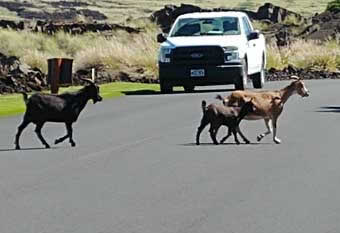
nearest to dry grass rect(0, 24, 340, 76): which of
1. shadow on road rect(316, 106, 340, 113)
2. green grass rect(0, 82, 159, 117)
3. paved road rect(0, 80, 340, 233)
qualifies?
green grass rect(0, 82, 159, 117)

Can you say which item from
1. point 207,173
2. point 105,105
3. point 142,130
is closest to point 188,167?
point 207,173

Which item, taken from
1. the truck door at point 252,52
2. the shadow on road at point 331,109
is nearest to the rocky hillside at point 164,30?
the truck door at point 252,52

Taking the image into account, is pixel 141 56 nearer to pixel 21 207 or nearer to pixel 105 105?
pixel 105 105

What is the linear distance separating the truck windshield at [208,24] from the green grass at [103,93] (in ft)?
7.19

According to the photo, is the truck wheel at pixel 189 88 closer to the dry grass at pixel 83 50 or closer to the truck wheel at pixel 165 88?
the truck wheel at pixel 165 88

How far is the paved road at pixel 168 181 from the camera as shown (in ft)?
36.2

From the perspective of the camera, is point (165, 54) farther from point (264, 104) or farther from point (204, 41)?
point (264, 104)

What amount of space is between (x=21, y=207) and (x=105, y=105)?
583 inches

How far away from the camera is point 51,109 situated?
691 inches

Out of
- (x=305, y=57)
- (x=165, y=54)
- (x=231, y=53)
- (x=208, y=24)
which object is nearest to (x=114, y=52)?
(x=305, y=57)

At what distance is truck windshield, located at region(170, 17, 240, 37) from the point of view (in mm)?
31172

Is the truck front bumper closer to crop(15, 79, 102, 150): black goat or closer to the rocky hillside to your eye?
the rocky hillside

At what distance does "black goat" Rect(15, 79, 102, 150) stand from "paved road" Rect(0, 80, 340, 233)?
1.10ft

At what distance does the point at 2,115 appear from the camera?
78.2ft
